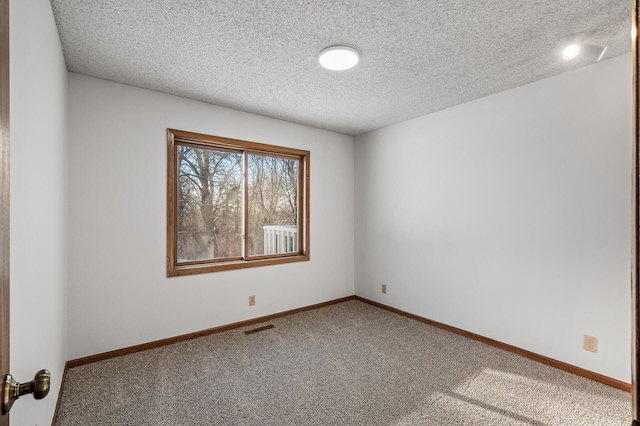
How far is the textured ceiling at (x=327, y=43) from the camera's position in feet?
5.91

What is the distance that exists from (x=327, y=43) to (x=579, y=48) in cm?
171

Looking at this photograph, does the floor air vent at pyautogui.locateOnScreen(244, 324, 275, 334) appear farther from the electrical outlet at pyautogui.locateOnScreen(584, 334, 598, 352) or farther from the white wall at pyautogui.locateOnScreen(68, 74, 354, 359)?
the electrical outlet at pyautogui.locateOnScreen(584, 334, 598, 352)

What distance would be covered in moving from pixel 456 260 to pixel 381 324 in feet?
3.61

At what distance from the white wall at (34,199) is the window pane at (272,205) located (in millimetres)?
1940

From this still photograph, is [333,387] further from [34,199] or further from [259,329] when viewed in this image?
[34,199]

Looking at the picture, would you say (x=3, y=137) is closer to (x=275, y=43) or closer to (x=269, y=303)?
(x=275, y=43)

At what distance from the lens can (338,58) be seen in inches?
90.0

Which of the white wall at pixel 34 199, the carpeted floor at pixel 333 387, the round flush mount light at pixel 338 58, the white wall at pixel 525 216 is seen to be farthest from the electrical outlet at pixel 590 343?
the white wall at pixel 34 199

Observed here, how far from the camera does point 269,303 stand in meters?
3.79

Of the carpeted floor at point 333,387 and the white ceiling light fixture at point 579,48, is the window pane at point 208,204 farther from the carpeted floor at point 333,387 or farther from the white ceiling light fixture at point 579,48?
the white ceiling light fixture at point 579,48

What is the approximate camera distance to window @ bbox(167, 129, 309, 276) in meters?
3.25

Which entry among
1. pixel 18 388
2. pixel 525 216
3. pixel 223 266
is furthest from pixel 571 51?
pixel 223 266

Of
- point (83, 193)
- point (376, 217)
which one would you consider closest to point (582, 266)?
point (376, 217)

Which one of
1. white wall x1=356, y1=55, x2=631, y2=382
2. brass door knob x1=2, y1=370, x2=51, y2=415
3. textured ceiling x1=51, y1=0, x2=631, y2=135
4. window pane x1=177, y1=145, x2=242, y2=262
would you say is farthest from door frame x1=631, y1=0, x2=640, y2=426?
window pane x1=177, y1=145, x2=242, y2=262
